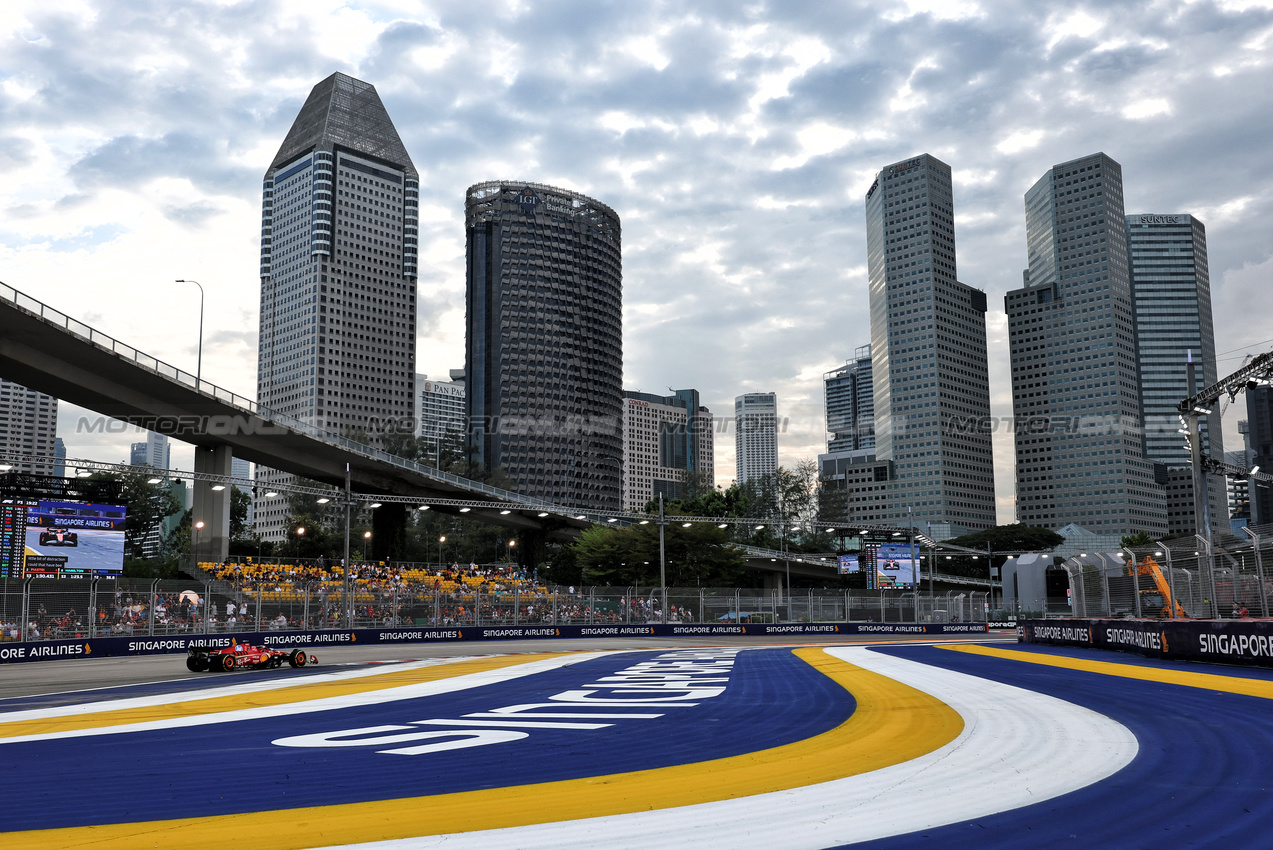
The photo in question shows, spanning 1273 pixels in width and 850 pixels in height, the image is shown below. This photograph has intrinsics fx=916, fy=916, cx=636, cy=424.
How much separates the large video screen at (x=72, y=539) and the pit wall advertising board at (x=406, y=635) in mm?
21536

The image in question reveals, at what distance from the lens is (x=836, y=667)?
19.5 meters

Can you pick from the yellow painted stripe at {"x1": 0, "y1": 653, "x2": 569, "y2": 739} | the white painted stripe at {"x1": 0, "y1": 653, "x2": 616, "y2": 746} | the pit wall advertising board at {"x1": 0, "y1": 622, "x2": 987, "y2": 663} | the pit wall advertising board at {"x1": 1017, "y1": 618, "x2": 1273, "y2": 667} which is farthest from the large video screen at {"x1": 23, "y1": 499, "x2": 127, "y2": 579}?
the pit wall advertising board at {"x1": 1017, "y1": 618, "x2": 1273, "y2": 667}

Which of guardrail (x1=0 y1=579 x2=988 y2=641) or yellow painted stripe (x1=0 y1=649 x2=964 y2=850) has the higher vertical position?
yellow painted stripe (x1=0 y1=649 x2=964 y2=850)

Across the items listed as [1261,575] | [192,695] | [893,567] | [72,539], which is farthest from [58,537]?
[893,567]

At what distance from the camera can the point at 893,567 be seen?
76.9m

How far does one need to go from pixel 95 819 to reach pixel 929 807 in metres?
5.06

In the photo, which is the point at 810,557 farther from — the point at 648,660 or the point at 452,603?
the point at 648,660

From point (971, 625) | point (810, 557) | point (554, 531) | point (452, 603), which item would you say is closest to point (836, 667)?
point (452, 603)

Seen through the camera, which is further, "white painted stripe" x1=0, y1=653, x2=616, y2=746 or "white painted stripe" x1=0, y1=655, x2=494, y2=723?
"white painted stripe" x1=0, y1=655, x2=494, y2=723

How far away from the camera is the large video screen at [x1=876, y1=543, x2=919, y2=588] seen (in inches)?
2995

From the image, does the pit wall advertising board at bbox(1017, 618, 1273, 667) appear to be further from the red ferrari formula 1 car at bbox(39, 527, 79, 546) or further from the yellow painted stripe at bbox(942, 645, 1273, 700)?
the red ferrari formula 1 car at bbox(39, 527, 79, 546)

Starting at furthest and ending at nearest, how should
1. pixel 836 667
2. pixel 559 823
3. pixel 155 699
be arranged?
pixel 836 667 < pixel 155 699 < pixel 559 823

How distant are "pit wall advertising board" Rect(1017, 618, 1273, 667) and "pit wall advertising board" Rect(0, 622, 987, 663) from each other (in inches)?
834

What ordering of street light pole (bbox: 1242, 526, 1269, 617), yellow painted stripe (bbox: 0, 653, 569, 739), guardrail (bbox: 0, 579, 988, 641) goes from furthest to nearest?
guardrail (bbox: 0, 579, 988, 641), street light pole (bbox: 1242, 526, 1269, 617), yellow painted stripe (bbox: 0, 653, 569, 739)
